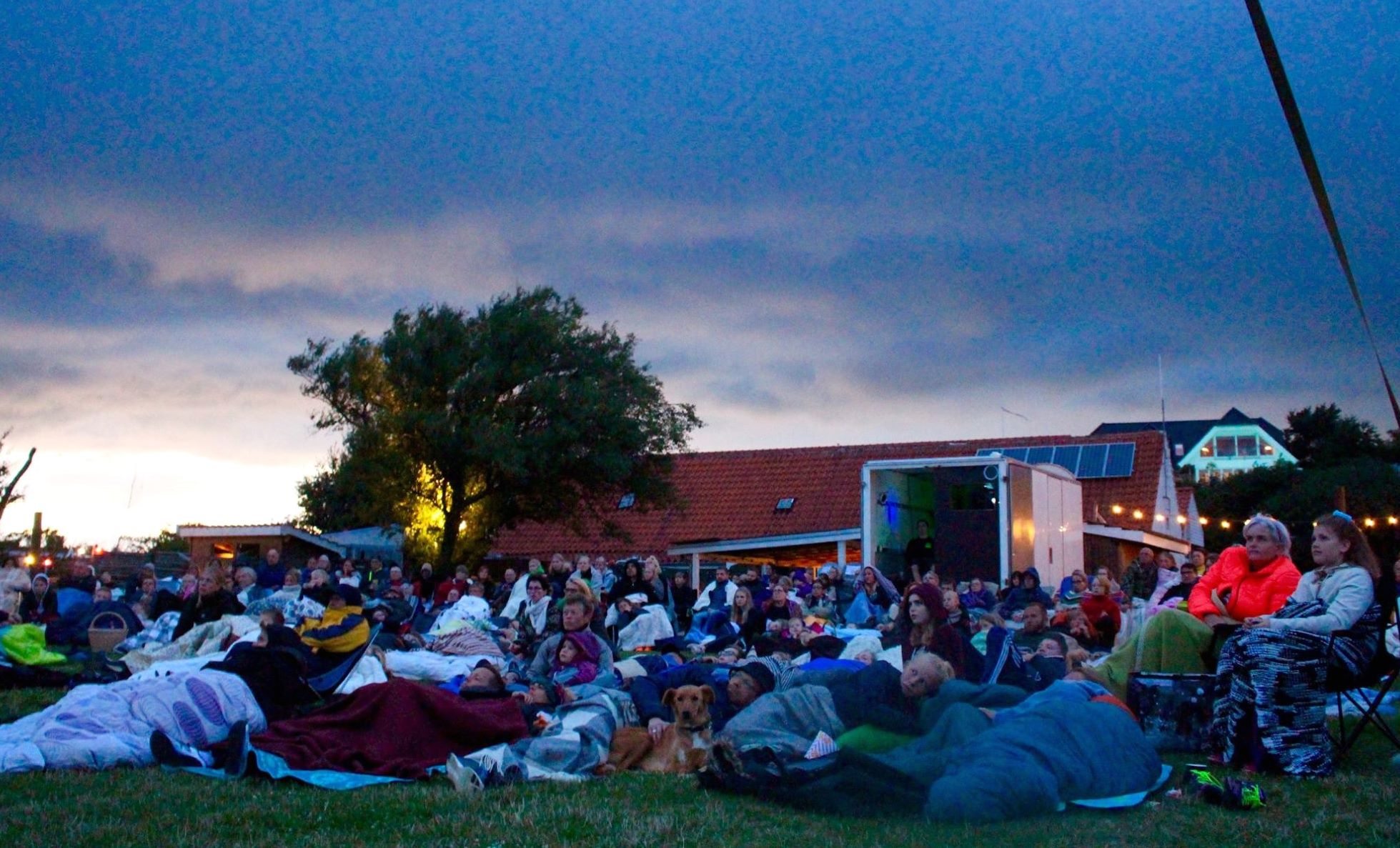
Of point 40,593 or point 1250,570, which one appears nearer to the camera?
point 1250,570

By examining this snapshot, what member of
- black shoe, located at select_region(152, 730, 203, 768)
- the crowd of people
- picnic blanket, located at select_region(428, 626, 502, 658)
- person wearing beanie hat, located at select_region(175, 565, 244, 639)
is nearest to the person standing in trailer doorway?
the crowd of people

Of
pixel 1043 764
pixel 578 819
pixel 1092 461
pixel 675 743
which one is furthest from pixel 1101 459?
pixel 578 819

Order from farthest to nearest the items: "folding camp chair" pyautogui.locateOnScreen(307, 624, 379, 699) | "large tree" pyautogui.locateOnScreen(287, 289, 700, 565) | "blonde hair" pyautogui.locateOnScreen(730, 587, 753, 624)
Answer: "large tree" pyautogui.locateOnScreen(287, 289, 700, 565) → "blonde hair" pyautogui.locateOnScreen(730, 587, 753, 624) → "folding camp chair" pyautogui.locateOnScreen(307, 624, 379, 699)

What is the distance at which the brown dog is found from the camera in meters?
6.15

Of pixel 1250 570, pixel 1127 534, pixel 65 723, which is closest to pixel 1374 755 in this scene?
pixel 1250 570

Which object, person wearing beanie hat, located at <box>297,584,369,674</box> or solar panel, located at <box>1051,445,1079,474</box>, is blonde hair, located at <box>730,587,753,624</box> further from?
solar panel, located at <box>1051,445,1079,474</box>

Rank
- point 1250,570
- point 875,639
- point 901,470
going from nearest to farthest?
1. point 1250,570
2. point 875,639
3. point 901,470

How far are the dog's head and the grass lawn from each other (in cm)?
88

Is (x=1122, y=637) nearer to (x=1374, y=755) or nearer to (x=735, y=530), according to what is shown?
(x=1374, y=755)

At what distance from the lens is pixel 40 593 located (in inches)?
533

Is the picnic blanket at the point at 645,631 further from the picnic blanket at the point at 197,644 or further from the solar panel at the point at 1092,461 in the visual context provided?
A: the solar panel at the point at 1092,461

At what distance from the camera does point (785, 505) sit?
1169 inches

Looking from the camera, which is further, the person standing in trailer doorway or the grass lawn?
the person standing in trailer doorway

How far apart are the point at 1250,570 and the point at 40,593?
40.5 ft
